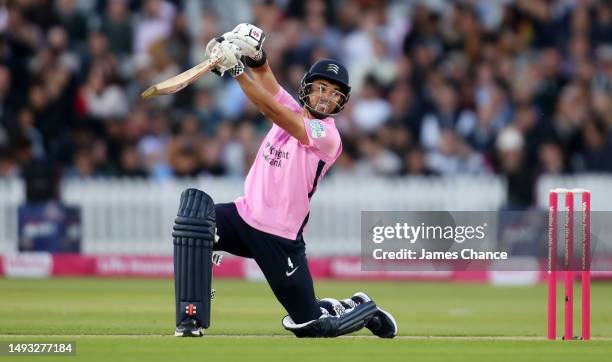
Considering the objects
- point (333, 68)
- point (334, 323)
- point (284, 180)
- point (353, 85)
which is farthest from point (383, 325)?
point (353, 85)

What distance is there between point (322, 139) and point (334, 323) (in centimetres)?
108

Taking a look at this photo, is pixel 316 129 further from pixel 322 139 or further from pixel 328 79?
pixel 328 79

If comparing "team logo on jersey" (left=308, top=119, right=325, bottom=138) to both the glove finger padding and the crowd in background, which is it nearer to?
the glove finger padding

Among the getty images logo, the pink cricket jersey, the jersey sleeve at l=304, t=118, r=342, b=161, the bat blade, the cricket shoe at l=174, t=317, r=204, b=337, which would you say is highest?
the getty images logo

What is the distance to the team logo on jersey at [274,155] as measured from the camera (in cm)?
776

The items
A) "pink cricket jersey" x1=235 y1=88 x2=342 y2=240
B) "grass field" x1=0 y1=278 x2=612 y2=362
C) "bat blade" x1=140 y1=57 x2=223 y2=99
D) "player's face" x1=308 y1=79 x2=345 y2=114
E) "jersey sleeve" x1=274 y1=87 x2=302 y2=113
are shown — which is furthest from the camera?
"jersey sleeve" x1=274 y1=87 x2=302 y2=113

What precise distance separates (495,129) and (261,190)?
8108mm

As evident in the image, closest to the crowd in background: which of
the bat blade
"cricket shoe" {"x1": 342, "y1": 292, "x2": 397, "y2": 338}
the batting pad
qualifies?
"cricket shoe" {"x1": 342, "y1": 292, "x2": 397, "y2": 338}

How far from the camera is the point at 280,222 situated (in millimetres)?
7797

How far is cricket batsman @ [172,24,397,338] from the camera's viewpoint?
755cm

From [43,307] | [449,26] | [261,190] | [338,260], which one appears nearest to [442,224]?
[261,190]

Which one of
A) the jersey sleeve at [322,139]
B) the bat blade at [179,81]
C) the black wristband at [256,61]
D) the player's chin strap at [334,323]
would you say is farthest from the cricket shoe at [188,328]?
the black wristband at [256,61]

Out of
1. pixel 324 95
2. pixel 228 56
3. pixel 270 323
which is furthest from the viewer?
pixel 270 323

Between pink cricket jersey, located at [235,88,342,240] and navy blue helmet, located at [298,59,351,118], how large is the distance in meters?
0.09
